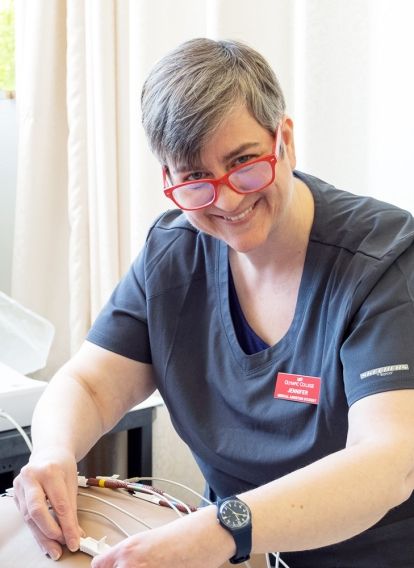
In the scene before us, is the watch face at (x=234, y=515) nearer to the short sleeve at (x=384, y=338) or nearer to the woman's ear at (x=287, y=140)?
the short sleeve at (x=384, y=338)

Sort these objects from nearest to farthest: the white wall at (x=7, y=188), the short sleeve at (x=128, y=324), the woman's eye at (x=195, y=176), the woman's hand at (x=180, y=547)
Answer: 1. the woman's hand at (x=180, y=547)
2. the woman's eye at (x=195, y=176)
3. the short sleeve at (x=128, y=324)
4. the white wall at (x=7, y=188)

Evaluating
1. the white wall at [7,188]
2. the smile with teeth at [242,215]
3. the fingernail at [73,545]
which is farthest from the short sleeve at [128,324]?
the white wall at [7,188]

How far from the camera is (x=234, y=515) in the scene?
97cm

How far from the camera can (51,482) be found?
3.83 ft

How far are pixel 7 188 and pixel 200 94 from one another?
144cm

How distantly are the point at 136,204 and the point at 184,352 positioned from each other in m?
0.66

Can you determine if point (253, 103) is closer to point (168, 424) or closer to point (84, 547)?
point (84, 547)

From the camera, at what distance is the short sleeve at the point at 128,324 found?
1408mm

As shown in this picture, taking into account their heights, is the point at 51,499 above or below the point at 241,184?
below

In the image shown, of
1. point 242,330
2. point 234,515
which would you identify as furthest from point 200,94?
point 234,515

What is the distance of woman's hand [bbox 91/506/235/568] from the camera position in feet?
3.13

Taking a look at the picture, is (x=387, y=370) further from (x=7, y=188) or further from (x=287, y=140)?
(x=7, y=188)

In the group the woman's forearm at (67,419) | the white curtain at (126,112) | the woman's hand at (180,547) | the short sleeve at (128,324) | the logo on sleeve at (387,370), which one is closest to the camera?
the woman's hand at (180,547)

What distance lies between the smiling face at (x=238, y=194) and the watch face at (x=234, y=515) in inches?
16.0
